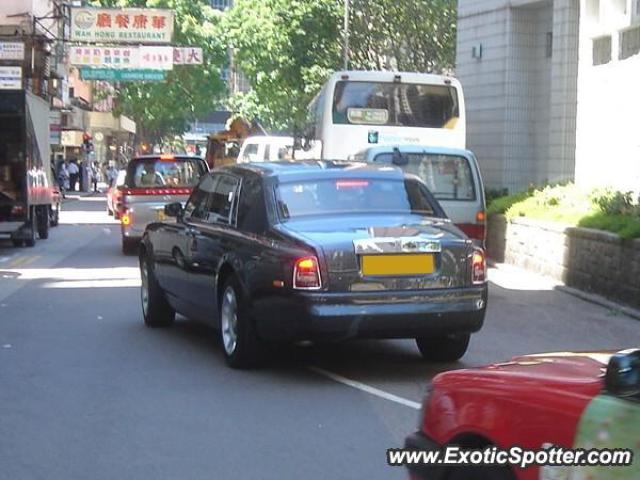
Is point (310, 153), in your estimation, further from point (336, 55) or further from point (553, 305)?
point (336, 55)

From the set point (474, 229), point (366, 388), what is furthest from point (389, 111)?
point (366, 388)

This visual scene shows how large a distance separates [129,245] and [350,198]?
1221 cm

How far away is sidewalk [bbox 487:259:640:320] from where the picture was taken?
13365 mm

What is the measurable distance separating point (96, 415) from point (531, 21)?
61.6 feet

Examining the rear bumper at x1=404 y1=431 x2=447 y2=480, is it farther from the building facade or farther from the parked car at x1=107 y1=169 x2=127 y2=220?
the parked car at x1=107 y1=169 x2=127 y2=220

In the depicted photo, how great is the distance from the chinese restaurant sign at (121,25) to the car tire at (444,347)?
84.6 feet

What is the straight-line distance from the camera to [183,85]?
58.1 metres

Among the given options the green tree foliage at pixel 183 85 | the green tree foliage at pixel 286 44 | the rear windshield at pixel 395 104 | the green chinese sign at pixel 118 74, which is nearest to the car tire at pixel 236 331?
the rear windshield at pixel 395 104

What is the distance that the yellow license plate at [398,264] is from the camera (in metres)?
8.28

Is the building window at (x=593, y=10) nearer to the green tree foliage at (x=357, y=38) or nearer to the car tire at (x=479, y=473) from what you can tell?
the green tree foliage at (x=357, y=38)

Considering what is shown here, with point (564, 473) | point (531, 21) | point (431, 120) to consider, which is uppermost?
point (531, 21)

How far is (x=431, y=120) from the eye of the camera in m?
21.3

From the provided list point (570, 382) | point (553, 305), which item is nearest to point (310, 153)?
point (553, 305)

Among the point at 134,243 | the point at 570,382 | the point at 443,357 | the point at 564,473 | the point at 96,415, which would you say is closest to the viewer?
the point at 564,473
